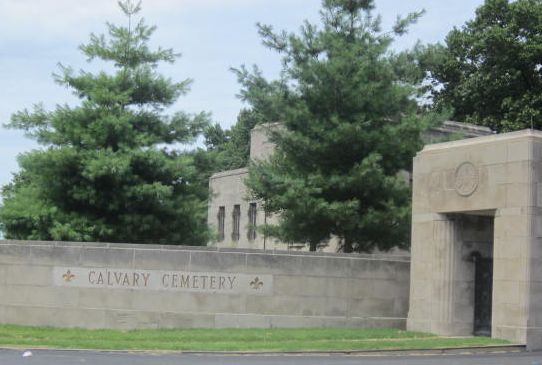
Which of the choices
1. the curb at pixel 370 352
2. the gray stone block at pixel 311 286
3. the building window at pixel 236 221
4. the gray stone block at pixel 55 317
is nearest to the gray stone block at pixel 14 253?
the gray stone block at pixel 55 317

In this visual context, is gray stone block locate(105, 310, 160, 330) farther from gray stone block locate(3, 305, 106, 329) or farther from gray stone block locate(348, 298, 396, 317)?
gray stone block locate(348, 298, 396, 317)

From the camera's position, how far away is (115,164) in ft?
83.3

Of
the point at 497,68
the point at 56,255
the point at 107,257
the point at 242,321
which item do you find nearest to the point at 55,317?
the point at 56,255

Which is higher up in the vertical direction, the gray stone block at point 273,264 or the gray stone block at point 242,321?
the gray stone block at point 273,264

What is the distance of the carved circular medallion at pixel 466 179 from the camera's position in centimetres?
2206

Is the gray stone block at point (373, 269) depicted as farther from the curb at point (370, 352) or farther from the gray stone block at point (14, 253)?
the gray stone block at point (14, 253)

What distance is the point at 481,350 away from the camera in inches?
778

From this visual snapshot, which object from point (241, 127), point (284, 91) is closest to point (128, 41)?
point (284, 91)

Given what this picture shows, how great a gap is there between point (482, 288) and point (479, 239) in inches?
48.2

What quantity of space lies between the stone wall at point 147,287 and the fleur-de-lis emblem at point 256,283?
0.03 meters

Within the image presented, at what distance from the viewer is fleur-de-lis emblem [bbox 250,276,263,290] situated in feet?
77.1

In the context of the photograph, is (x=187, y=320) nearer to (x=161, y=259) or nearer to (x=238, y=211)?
(x=161, y=259)

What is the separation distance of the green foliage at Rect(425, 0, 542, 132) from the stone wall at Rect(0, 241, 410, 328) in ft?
81.2

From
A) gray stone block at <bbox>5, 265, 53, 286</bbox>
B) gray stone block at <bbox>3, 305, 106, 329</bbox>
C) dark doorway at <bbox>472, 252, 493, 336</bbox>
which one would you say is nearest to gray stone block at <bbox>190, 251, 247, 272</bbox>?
gray stone block at <bbox>3, 305, 106, 329</bbox>
